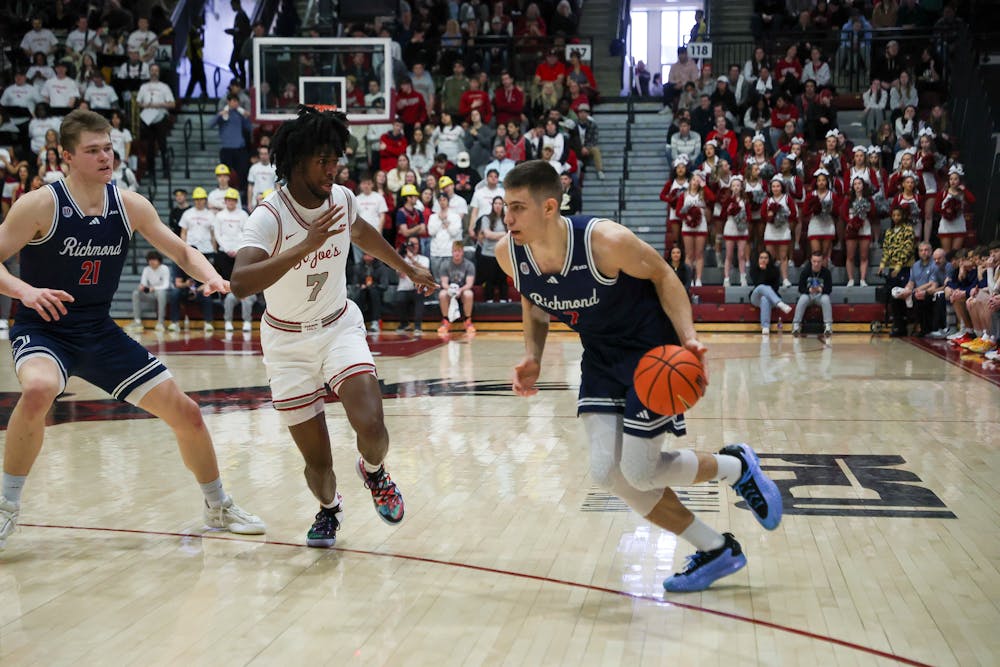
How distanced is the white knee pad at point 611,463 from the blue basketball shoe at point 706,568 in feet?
0.87

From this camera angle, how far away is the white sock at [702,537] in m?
4.13

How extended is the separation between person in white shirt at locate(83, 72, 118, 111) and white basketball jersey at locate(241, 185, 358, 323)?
16297 millimetres

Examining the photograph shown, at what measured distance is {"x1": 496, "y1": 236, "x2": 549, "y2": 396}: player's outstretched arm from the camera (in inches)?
169

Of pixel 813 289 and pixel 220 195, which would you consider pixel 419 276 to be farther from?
pixel 220 195

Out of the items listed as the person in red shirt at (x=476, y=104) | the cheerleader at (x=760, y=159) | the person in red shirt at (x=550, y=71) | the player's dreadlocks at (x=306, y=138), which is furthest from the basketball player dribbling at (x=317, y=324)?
the person in red shirt at (x=550, y=71)

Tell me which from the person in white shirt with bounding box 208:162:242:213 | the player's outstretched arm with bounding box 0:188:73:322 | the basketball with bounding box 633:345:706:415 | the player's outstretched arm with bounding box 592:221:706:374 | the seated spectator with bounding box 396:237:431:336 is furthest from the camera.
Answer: the person in white shirt with bounding box 208:162:242:213

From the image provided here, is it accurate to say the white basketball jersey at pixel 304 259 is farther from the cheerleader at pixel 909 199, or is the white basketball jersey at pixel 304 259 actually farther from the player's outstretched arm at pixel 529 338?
the cheerleader at pixel 909 199

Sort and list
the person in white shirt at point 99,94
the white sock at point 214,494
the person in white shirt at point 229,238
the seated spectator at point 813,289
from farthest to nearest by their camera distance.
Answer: the person in white shirt at point 99,94, the person in white shirt at point 229,238, the seated spectator at point 813,289, the white sock at point 214,494

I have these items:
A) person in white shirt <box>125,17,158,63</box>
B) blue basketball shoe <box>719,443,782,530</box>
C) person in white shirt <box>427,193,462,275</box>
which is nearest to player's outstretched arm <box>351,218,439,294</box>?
blue basketball shoe <box>719,443,782,530</box>

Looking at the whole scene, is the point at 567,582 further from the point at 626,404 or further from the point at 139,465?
the point at 139,465

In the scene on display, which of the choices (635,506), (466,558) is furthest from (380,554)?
(635,506)

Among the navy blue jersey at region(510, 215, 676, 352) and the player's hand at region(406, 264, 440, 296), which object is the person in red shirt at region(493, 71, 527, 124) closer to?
the player's hand at region(406, 264, 440, 296)

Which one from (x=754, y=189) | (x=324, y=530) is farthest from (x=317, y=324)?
(x=754, y=189)

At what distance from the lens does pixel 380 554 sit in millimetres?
4617
